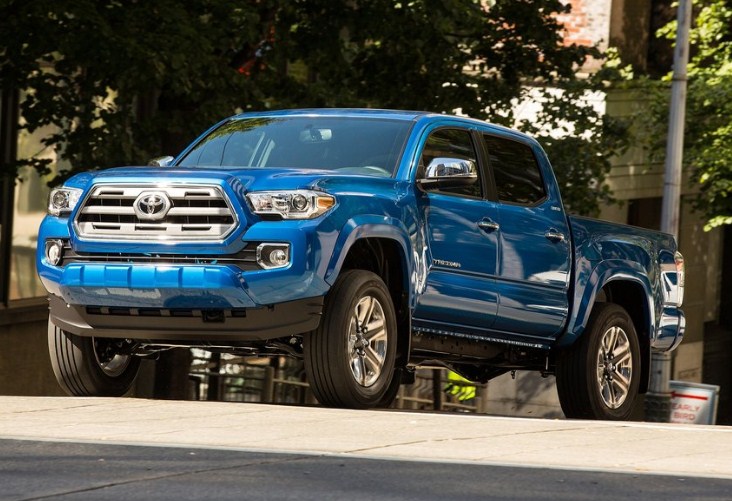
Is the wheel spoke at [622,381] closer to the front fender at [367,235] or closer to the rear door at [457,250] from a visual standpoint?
the rear door at [457,250]

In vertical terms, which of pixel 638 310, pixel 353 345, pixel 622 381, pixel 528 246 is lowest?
pixel 622 381

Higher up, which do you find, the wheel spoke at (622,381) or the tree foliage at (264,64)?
the tree foliage at (264,64)

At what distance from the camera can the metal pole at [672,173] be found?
21.5 metres

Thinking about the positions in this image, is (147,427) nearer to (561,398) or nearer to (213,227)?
(213,227)

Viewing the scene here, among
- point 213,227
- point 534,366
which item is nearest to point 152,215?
point 213,227

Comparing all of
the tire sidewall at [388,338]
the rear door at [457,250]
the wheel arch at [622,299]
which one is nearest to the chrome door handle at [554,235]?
the wheel arch at [622,299]

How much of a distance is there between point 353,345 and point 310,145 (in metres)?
1.51

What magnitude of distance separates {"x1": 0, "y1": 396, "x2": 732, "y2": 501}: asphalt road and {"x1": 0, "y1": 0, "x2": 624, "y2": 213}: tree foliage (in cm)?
777

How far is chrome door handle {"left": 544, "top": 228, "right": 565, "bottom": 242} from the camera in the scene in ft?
37.6

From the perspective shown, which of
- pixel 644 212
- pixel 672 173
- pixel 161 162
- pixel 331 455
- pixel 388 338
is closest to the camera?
pixel 331 455

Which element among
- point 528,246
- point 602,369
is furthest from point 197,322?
point 602,369

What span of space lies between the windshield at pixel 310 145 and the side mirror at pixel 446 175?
0.22 m

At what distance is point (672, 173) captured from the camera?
22.5 meters

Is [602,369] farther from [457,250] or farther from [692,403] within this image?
[692,403]
